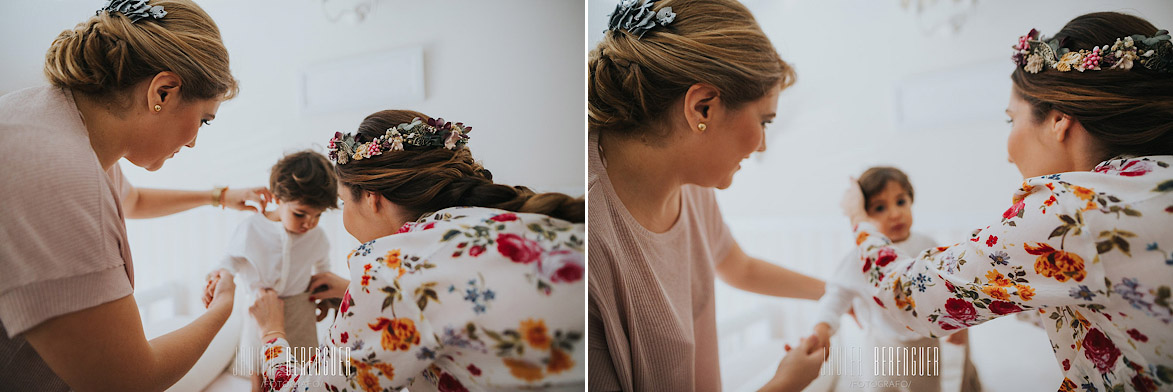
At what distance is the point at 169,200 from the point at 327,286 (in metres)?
0.37

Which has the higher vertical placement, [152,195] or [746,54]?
[746,54]

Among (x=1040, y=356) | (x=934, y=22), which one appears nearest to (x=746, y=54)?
(x=934, y=22)

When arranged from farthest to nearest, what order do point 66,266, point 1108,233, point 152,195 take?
point 152,195, point 66,266, point 1108,233

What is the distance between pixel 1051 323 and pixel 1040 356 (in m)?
0.06

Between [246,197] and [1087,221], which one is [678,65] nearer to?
[1087,221]

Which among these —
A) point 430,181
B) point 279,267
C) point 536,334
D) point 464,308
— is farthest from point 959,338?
point 279,267

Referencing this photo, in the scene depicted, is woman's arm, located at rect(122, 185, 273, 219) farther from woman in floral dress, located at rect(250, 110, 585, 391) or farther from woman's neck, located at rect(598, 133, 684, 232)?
woman's neck, located at rect(598, 133, 684, 232)

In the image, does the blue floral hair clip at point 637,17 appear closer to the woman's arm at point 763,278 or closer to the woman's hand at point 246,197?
the woman's arm at point 763,278

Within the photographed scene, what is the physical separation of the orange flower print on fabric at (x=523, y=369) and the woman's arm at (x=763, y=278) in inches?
16.0

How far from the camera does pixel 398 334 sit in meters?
0.98

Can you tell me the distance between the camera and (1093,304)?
3.12 ft

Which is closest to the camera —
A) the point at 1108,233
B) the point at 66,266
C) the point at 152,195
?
the point at 1108,233

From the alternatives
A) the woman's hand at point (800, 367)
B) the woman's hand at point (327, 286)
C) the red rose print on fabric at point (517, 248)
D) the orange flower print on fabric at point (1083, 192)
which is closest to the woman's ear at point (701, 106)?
the red rose print on fabric at point (517, 248)

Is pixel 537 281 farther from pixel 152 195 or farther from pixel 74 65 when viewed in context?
pixel 74 65
